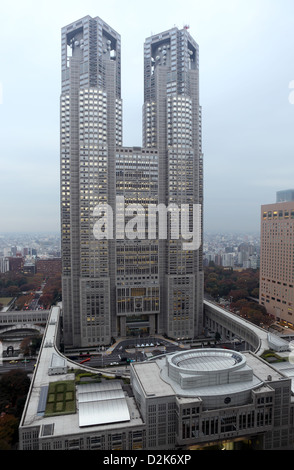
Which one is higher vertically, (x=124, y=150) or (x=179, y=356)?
(x=124, y=150)

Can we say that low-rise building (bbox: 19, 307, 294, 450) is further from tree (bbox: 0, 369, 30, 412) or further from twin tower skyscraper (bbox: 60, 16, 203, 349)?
twin tower skyscraper (bbox: 60, 16, 203, 349)

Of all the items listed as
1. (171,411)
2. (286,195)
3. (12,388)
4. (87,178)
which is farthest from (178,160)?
(12,388)

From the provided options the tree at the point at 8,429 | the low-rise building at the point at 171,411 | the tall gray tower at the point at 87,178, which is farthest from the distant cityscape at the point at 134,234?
the low-rise building at the point at 171,411

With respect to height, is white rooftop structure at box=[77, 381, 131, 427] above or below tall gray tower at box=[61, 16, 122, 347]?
below

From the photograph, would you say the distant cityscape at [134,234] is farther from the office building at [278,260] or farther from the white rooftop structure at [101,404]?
the white rooftop structure at [101,404]

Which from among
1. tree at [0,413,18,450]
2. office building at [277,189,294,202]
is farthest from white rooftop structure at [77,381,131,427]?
office building at [277,189,294,202]
